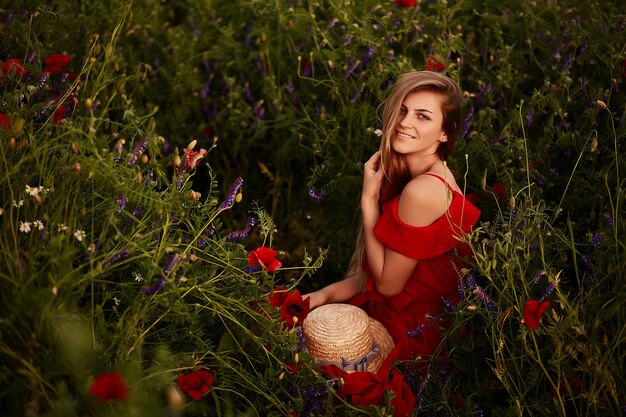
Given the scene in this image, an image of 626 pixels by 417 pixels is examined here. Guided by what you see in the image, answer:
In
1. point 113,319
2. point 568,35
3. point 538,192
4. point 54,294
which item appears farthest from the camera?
point 568,35

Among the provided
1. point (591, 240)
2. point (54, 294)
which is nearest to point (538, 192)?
point (591, 240)

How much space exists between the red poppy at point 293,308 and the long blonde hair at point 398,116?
0.66 meters

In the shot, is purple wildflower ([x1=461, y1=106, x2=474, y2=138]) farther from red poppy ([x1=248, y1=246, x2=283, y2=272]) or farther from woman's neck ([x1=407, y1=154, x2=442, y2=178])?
red poppy ([x1=248, y1=246, x2=283, y2=272])

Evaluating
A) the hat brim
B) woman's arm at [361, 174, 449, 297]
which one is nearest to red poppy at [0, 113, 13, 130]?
woman's arm at [361, 174, 449, 297]

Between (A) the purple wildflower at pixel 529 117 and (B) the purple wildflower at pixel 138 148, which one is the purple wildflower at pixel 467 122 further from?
(B) the purple wildflower at pixel 138 148

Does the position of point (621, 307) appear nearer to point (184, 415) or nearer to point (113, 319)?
point (184, 415)

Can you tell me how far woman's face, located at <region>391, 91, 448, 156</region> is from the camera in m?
2.63

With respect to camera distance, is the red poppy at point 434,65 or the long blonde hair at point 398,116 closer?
the long blonde hair at point 398,116

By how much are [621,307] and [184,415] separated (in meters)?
1.40

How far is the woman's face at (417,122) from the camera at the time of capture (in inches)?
104

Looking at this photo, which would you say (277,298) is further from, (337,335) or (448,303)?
(448,303)

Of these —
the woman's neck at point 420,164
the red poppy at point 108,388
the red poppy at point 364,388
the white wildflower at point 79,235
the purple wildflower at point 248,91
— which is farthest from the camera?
the purple wildflower at point 248,91

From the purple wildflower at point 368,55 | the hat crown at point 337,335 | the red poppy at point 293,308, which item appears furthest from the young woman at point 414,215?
the purple wildflower at point 368,55

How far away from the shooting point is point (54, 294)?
1.68 m
